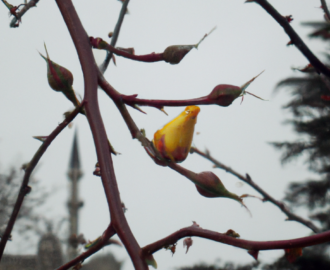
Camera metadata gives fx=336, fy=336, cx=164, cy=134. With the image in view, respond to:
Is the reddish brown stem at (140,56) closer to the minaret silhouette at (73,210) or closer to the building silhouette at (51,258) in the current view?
the building silhouette at (51,258)

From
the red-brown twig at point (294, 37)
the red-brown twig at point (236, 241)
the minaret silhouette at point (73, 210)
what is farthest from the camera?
the minaret silhouette at point (73, 210)

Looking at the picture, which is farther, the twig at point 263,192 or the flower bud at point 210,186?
the twig at point 263,192

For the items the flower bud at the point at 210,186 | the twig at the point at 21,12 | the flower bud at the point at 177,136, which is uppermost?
the twig at the point at 21,12

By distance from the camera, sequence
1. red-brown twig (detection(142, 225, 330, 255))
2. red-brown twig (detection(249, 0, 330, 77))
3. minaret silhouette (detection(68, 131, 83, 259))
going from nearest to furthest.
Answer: red-brown twig (detection(142, 225, 330, 255)) → red-brown twig (detection(249, 0, 330, 77)) → minaret silhouette (detection(68, 131, 83, 259))

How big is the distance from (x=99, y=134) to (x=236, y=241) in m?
0.08

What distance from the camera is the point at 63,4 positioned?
218mm

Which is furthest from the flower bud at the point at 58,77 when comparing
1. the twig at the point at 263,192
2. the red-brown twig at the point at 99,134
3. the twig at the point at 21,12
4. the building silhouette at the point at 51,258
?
the twig at the point at 263,192

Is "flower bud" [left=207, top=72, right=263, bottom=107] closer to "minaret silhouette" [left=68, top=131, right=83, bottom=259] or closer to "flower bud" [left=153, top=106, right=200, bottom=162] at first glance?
"flower bud" [left=153, top=106, right=200, bottom=162]

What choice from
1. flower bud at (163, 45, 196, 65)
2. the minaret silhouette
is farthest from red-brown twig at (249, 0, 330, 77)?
the minaret silhouette

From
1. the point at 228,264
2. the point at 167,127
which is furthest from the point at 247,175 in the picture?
the point at 167,127

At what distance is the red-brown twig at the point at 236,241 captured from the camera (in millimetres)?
139

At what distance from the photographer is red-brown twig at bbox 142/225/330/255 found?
0.46ft

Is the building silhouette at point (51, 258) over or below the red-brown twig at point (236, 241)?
over

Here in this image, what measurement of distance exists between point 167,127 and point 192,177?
0.03 m
